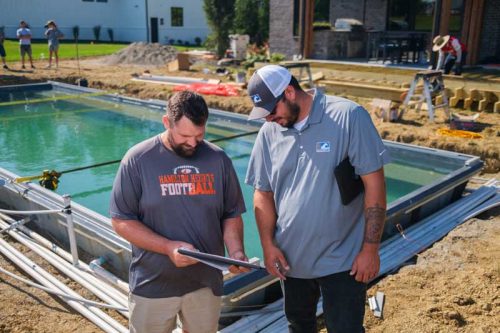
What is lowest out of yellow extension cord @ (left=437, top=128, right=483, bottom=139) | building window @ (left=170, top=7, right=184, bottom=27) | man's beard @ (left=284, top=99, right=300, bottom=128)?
yellow extension cord @ (left=437, top=128, right=483, bottom=139)

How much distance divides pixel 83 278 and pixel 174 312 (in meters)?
1.96

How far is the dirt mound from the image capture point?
19594mm

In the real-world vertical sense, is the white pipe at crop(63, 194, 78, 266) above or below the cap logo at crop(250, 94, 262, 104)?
below

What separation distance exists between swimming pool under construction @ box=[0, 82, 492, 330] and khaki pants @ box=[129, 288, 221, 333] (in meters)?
0.91

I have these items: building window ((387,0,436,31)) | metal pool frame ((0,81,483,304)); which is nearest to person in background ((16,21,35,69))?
metal pool frame ((0,81,483,304))

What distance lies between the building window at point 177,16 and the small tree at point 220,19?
13.4 meters

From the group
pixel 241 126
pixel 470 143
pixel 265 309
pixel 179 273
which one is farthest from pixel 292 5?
pixel 179 273

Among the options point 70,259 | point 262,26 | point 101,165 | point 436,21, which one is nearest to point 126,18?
point 262,26

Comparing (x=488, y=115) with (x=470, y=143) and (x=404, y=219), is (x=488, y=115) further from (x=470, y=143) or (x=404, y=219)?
(x=404, y=219)

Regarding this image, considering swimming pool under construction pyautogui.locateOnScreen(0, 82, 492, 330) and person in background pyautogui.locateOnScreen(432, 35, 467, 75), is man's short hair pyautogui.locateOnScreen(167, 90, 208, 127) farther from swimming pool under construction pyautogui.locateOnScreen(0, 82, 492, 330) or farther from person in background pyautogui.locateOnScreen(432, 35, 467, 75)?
person in background pyautogui.locateOnScreen(432, 35, 467, 75)

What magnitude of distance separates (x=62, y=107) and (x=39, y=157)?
4277 millimetres

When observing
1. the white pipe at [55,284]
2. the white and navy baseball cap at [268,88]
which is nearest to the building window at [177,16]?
the white pipe at [55,284]

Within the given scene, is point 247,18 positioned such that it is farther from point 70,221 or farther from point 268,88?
point 268,88

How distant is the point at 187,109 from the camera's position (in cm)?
205
